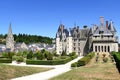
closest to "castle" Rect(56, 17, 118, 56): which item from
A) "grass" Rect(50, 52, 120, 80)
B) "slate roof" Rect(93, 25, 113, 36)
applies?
"slate roof" Rect(93, 25, 113, 36)

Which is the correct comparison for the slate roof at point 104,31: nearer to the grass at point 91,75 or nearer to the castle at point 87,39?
the castle at point 87,39

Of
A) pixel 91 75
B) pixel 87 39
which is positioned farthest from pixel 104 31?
pixel 91 75

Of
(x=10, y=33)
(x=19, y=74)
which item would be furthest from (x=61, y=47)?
(x=19, y=74)

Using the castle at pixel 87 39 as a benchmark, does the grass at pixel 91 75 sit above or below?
below

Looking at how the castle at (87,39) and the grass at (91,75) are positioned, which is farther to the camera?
the castle at (87,39)

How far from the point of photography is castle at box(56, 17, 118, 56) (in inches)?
2876

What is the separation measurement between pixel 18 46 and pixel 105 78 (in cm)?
9578

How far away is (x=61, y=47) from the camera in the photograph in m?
81.4

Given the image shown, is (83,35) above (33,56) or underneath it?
above

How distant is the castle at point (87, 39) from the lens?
240 ft

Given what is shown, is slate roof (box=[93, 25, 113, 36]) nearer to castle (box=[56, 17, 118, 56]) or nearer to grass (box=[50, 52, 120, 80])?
castle (box=[56, 17, 118, 56])

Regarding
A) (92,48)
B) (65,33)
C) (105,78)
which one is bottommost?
(105,78)

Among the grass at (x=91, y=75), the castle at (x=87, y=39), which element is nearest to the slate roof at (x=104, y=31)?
the castle at (x=87, y=39)

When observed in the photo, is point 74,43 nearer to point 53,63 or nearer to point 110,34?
point 110,34
